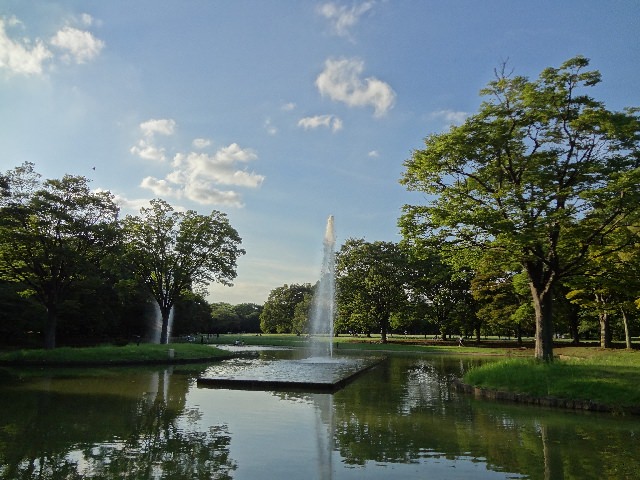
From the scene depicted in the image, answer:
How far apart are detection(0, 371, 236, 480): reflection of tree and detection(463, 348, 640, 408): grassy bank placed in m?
11.3

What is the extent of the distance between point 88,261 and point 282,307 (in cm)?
7295

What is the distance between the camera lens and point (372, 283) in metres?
61.8

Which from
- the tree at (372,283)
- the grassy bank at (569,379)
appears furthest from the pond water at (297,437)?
the tree at (372,283)

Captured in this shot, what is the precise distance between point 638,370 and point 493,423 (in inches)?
316

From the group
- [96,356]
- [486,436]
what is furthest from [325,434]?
[96,356]

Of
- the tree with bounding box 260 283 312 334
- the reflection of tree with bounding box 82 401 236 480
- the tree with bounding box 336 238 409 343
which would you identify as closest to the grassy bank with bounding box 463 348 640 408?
the reflection of tree with bounding box 82 401 236 480

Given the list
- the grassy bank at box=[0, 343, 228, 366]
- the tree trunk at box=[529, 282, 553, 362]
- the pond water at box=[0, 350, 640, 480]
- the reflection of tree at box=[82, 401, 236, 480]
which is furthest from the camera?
the grassy bank at box=[0, 343, 228, 366]

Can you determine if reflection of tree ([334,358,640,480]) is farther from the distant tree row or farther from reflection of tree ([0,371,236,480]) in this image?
the distant tree row

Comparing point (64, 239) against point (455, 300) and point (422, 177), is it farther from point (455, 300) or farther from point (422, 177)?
point (455, 300)

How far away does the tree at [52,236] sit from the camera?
2997 centimetres

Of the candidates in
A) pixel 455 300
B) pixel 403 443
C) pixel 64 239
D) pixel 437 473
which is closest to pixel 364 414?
pixel 403 443

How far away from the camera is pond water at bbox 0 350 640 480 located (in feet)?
26.2

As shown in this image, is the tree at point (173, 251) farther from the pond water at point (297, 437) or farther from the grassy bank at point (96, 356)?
the pond water at point (297, 437)

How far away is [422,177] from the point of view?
22.0 metres
